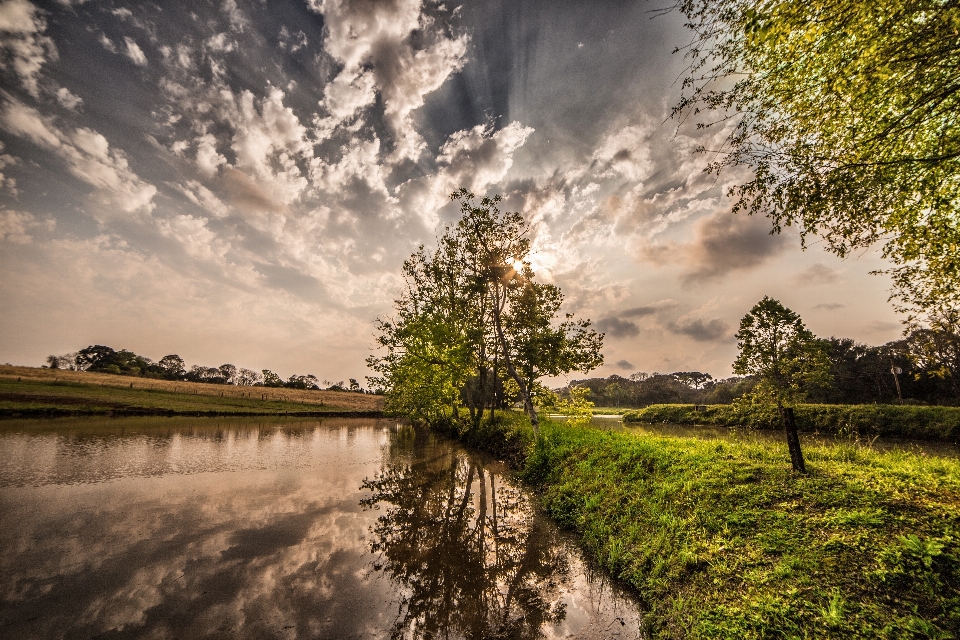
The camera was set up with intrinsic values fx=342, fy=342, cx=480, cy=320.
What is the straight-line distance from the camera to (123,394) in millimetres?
41594

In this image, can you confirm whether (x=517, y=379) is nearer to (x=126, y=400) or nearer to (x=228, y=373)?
(x=126, y=400)

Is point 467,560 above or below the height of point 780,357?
below

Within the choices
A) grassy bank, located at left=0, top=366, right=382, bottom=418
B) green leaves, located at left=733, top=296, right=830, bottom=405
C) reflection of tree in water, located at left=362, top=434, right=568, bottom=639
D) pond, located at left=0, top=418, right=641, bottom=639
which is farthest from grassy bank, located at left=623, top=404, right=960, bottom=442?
grassy bank, located at left=0, top=366, right=382, bottom=418

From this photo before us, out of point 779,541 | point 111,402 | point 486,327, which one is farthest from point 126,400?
point 779,541

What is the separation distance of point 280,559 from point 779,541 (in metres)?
8.58

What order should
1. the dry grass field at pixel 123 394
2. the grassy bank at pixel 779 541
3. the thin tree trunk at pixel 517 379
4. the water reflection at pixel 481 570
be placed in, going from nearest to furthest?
the grassy bank at pixel 779 541 < the water reflection at pixel 481 570 < the thin tree trunk at pixel 517 379 < the dry grass field at pixel 123 394

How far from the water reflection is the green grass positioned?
38.3m

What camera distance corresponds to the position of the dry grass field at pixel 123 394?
113 feet

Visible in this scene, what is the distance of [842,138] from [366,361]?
2617 centimetres

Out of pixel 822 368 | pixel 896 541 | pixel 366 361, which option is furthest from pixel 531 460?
pixel 366 361

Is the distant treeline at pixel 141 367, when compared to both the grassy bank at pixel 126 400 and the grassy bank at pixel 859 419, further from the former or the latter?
the grassy bank at pixel 859 419

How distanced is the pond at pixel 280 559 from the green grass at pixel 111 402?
2675 cm

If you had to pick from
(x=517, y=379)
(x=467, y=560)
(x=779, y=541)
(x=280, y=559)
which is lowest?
(x=467, y=560)

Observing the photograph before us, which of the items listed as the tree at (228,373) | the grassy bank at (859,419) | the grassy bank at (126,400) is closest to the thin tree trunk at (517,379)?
the grassy bank at (859,419)
